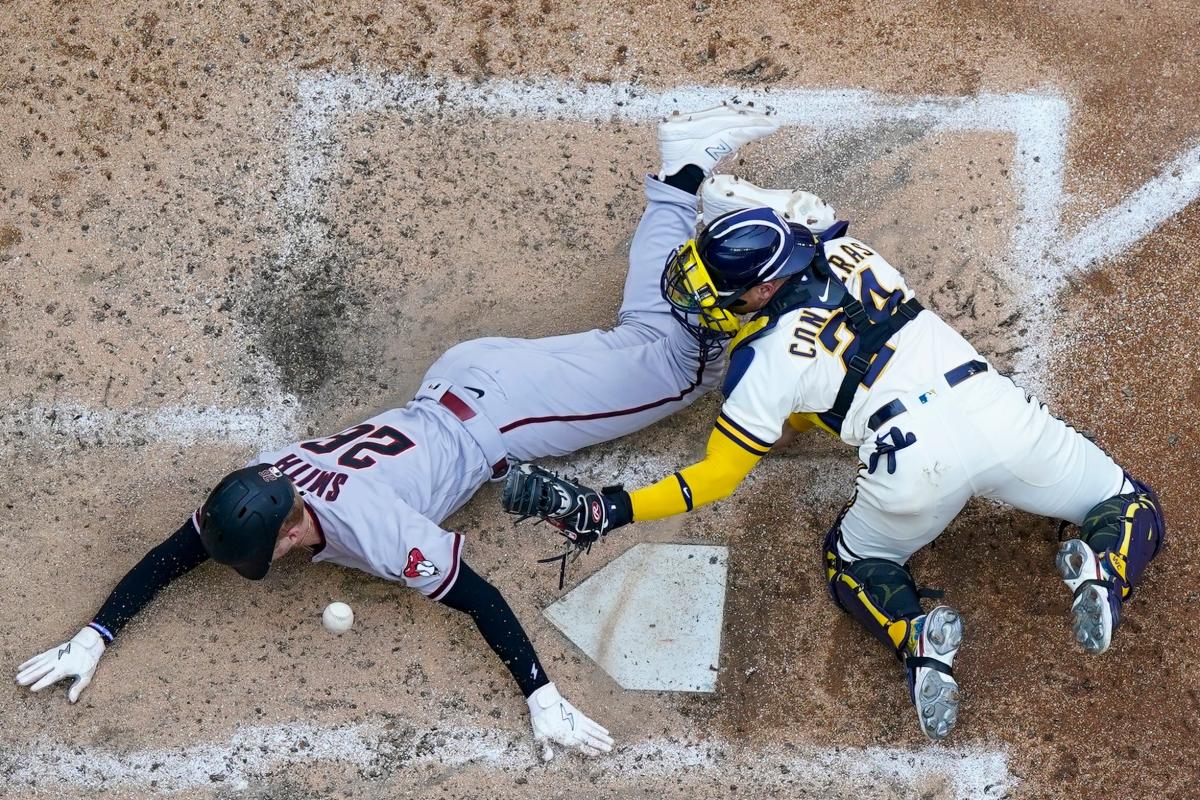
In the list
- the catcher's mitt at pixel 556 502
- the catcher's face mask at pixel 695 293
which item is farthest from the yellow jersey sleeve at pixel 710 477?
the catcher's face mask at pixel 695 293

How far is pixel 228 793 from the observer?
4727mm

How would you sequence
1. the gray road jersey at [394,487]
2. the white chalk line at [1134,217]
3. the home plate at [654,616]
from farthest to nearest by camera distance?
1. the white chalk line at [1134,217]
2. the home plate at [654,616]
3. the gray road jersey at [394,487]

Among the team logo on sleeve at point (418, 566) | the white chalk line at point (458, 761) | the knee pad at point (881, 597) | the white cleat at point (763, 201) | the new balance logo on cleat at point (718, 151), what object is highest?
the new balance logo on cleat at point (718, 151)

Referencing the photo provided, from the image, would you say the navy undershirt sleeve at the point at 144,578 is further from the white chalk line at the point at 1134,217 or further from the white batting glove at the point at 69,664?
the white chalk line at the point at 1134,217

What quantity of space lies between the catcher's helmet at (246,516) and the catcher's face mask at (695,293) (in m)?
1.64

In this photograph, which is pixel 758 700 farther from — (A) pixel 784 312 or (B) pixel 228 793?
(B) pixel 228 793

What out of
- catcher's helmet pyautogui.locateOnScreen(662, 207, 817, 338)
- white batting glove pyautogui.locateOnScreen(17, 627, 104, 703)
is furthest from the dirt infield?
catcher's helmet pyautogui.locateOnScreen(662, 207, 817, 338)

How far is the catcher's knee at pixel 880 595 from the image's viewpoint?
14.9 ft

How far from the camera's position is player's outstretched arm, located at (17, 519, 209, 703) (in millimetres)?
4695

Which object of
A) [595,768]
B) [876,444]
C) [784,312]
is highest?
[784,312]

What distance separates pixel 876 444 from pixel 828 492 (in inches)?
38.6

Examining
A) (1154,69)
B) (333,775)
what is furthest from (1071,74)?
(333,775)

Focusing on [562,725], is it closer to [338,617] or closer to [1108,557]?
[338,617]

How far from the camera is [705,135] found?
4973mm
